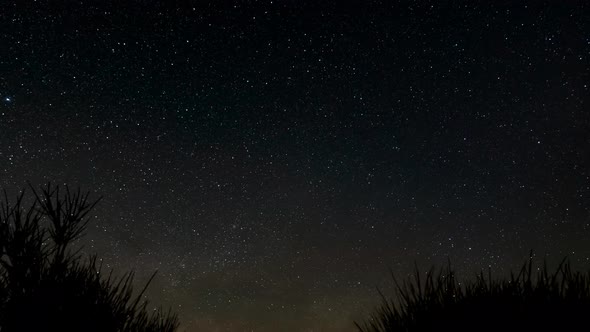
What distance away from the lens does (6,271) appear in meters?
5.41

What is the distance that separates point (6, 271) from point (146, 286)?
4.80ft

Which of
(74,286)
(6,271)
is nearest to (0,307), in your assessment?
(6,271)

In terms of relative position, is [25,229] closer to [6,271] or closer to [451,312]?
[6,271]

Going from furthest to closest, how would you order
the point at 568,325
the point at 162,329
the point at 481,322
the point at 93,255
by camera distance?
the point at 162,329 < the point at 93,255 < the point at 481,322 < the point at 568,325

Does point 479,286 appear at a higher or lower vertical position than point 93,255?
higher

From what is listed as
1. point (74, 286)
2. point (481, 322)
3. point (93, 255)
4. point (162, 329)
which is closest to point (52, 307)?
point (74, 286)

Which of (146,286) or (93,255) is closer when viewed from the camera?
(146,286)

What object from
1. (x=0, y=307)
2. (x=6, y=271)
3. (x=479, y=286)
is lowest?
(x=0, y=307)

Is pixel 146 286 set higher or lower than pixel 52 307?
higher

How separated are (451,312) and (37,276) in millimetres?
4597

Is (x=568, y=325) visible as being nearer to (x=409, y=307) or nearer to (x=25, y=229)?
(x=409, y=307)

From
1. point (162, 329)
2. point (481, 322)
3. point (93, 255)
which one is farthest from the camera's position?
point (162, 329)

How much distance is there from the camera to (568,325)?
511 centimetres

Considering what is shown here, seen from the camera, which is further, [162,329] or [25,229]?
[162,329]
